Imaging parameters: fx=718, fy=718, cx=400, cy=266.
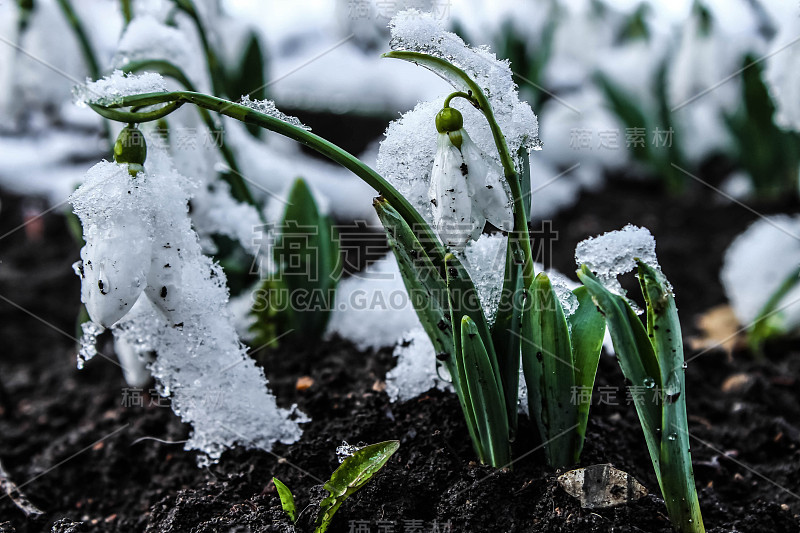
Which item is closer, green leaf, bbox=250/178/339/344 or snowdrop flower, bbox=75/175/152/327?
snowdrop flower, bbox=75/175/152/327

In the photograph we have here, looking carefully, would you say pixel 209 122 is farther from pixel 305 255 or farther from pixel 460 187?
pixel 460 187

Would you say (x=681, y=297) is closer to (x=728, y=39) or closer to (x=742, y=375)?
(x=742, y=375)

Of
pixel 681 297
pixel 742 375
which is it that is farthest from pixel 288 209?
pixel 681 297

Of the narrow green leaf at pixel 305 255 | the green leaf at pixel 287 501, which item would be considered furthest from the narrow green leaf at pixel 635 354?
the narrow green leaf at pixel 305 255

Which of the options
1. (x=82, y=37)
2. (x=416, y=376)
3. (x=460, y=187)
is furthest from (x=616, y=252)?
(x=82, y=37)

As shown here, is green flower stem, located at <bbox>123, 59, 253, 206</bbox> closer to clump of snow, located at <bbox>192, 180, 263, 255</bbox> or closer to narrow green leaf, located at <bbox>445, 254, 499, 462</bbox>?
clump of snow, located at <bbox>192, 180, 263, 255</bbox>

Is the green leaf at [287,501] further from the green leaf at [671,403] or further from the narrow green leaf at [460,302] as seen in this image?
the green leaf at [671,403]

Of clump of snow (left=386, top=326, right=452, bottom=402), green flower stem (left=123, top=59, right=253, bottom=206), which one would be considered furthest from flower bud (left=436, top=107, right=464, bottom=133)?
green flower stem (left=123, top=59, right=253, bottom=206)
